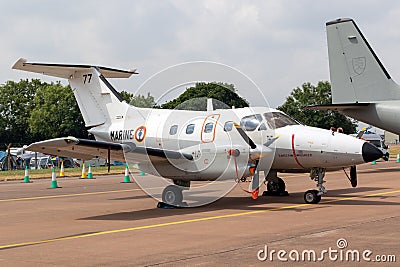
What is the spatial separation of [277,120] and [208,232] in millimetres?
5579

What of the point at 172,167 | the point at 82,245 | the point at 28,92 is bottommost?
the point at 82,245

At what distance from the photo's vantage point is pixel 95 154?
1502 centimetres

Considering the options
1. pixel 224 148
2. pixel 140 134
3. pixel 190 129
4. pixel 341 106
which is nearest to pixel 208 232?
pixel 224 148

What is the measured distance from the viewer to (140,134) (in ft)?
56.3

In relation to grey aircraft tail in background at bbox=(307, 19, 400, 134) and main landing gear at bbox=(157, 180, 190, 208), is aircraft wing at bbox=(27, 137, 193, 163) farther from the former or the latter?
grey aircraft tail in background at bbox=(307, 19, 400, 134)

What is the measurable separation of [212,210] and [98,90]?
22.2 ft

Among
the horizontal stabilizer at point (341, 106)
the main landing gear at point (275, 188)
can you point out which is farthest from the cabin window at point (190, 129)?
the horizontal stabilizer at point (341, 106)

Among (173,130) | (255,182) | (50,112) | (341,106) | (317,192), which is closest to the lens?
(255,182)

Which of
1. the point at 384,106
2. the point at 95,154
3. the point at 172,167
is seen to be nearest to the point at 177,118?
the point at 172,167

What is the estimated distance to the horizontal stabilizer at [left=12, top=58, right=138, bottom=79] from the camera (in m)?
17.1

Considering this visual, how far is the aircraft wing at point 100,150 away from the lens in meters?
13.2

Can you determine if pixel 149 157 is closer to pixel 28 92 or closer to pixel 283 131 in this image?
pixel 283 131

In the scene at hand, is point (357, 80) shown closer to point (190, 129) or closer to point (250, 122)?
point (250, 122)

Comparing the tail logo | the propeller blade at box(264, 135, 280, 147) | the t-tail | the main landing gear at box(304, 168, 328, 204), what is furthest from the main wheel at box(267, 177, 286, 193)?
the tail logo
